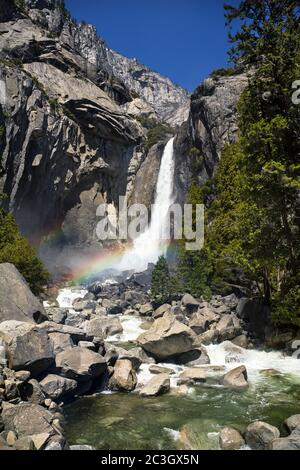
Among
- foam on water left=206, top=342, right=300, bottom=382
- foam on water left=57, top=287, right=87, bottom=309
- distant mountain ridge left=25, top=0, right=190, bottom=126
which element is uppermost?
distant mountain ridge left=25, top=0, right=190, bottom=126

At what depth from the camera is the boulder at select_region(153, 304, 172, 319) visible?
106ft

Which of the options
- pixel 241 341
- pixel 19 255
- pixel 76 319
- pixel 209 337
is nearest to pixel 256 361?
pixel 241 341

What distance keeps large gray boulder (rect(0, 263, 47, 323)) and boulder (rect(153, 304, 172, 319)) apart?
43.1 ft

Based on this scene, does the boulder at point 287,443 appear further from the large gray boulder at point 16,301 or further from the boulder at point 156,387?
the large gray boulder at point 16,301

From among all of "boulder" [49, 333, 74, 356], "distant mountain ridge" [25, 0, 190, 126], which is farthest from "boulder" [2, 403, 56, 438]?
"distant mountain ridge" [25, 0, 190, 126]

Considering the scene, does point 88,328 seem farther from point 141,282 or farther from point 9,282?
point 141,282

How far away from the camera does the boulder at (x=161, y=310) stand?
32.3 meters

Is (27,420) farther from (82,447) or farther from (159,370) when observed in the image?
(159,370)

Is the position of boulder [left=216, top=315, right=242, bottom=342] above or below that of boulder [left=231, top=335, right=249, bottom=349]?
above

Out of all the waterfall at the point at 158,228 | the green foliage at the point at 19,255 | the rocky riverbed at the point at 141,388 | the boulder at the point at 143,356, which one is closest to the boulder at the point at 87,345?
the rocky riverbed at the point at 141,388

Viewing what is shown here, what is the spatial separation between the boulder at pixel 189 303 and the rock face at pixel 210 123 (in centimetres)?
2576

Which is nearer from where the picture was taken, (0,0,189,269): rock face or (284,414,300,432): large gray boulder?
(284,414,300,432): large gray boulder

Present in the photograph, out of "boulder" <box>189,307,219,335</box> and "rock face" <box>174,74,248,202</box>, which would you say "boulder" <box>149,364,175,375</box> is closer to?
"boulder" <box>189,307,219,335</box>

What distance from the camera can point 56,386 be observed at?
1439cm
